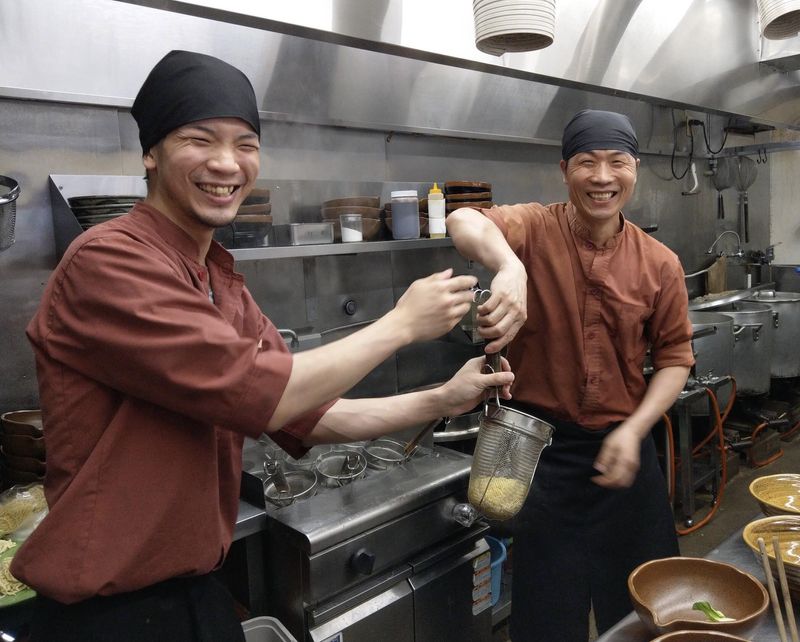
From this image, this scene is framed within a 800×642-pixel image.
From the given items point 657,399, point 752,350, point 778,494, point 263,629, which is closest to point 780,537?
point 778,494

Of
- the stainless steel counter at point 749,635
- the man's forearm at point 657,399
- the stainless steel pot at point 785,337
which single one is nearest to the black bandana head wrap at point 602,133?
the man's forearm at point 657,399

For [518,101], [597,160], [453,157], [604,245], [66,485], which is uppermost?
[518,101]

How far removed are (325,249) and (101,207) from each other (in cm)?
85

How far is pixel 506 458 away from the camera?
1.49m

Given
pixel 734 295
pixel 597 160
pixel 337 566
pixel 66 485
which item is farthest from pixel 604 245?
pixel 734 295

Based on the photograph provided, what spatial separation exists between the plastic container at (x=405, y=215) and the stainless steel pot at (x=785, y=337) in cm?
344

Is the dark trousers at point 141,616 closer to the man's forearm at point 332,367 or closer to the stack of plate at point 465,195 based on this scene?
the man's forearm at point 332,367

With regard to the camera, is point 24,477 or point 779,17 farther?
point 779,17

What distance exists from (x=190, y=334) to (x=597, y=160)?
152 cm

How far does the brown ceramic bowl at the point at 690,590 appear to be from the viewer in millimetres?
1112

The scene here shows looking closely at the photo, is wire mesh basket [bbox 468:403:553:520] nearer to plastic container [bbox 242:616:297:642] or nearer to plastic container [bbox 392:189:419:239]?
plastic container [bbox 242:616:297:642]

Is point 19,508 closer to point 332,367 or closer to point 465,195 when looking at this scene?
point 332,367

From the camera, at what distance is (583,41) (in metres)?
3.13

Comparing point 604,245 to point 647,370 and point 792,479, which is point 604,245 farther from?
point 647,370
